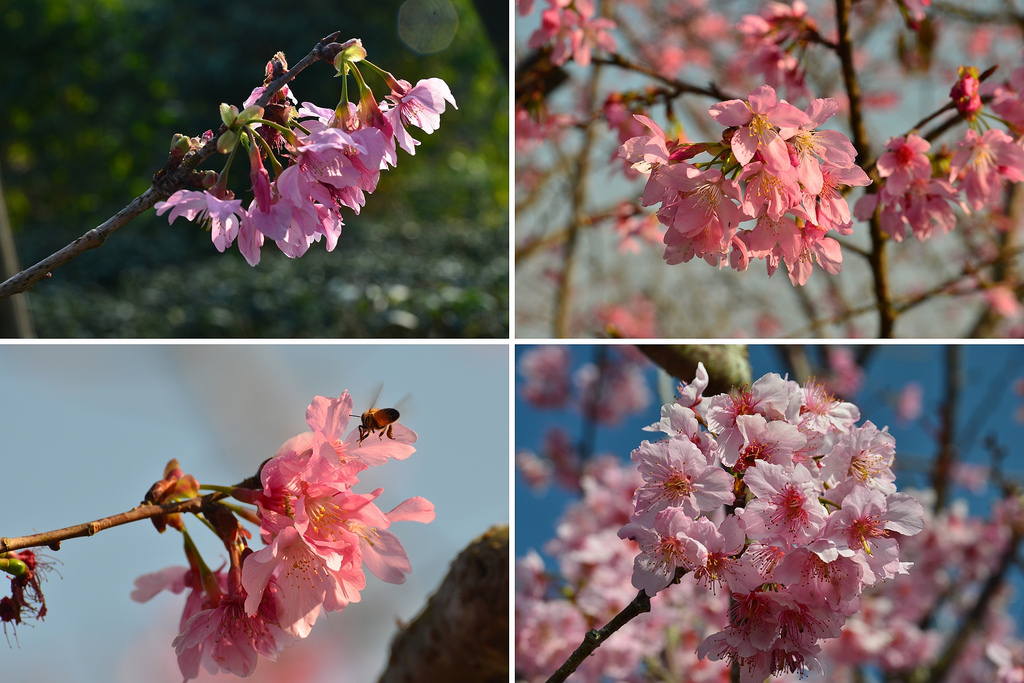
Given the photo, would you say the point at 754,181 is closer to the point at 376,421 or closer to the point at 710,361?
the point at 710,361

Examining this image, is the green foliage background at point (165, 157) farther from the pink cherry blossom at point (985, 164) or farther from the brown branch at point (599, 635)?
the brown branch at point (599, 635)

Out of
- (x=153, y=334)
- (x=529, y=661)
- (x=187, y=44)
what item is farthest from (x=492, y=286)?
(x=187, y=44)

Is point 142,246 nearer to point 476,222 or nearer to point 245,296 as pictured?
point 245,296

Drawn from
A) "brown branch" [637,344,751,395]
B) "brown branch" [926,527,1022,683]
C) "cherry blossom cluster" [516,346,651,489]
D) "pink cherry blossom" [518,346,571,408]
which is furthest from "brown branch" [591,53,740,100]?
"brown branch" [926,527,1022,683]

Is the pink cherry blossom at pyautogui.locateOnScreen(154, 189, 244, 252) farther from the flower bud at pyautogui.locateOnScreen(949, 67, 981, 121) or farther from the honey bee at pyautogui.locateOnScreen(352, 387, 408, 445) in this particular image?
the flower bud at pyautogui.locateOnScreen(949, 67, 981, 121)

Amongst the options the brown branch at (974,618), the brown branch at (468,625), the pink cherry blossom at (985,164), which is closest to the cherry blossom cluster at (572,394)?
the brown branch at (974,618)
